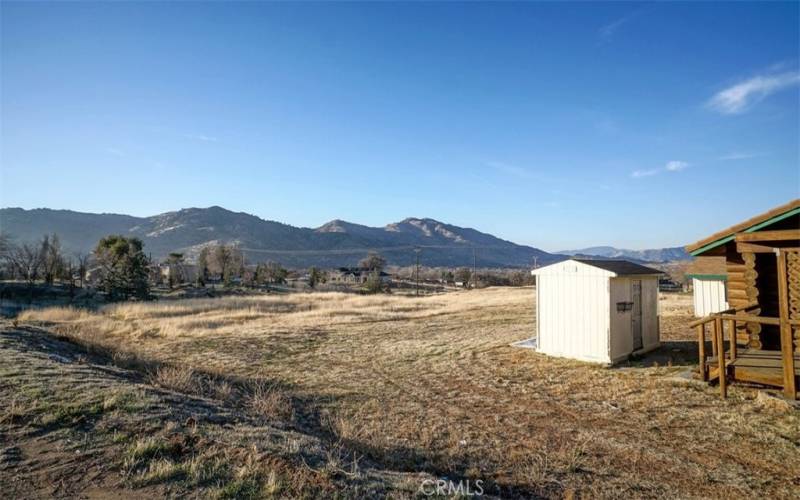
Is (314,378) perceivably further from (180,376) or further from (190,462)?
(190,462)

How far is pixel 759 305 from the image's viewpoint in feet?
34.2

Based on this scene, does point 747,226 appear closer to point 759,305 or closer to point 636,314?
point 759,305

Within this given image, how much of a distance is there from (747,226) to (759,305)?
85.8 inches

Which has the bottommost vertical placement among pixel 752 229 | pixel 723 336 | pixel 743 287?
pixel 723 336

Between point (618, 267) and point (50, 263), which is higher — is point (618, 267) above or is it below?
below

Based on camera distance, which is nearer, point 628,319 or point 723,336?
point 723,336

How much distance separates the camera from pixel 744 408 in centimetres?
782

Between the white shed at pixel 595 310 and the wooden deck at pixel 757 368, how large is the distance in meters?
2.85

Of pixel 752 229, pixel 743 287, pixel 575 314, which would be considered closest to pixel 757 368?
pixel 752 229

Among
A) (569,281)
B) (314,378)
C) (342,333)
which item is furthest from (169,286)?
(569,281)

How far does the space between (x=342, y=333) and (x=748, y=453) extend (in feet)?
51.4
